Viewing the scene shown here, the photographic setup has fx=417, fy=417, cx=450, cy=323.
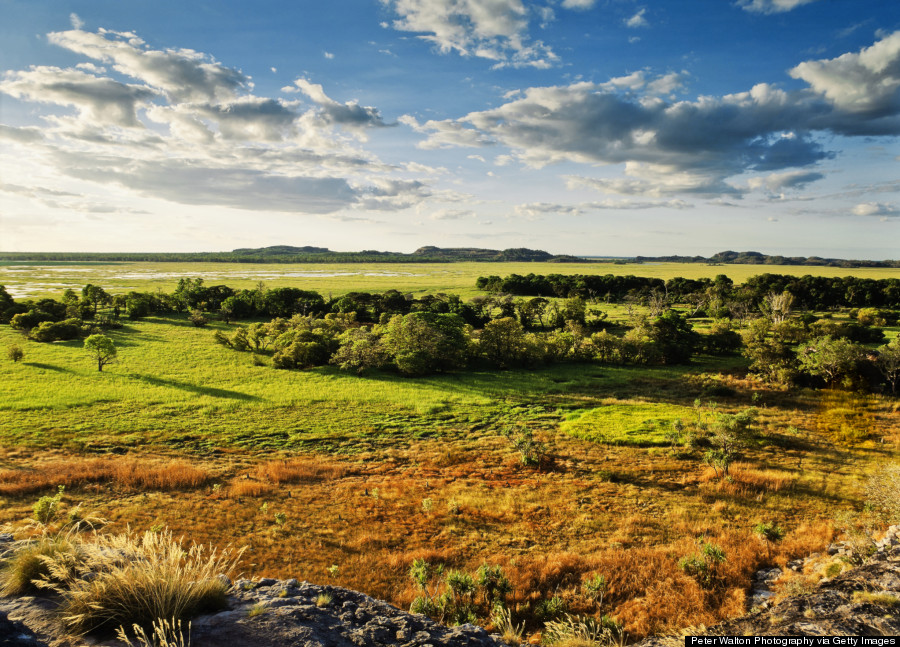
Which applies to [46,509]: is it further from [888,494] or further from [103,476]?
[888,494]

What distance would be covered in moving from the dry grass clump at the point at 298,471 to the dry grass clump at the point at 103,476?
144 inches

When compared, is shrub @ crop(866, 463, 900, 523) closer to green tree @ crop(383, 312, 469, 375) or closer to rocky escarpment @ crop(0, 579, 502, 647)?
rocky escarpment @ crop(0, 579, 502, 647)

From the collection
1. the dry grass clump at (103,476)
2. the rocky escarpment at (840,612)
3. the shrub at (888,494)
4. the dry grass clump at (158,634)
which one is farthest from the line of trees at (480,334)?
the dry grass clump at (158,634)

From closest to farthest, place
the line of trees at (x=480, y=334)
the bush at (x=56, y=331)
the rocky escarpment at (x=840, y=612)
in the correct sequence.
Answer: the rocky escarpment at (x=840, y=612)
the line of trees at (x=480, y=334)
the bush at (x=56, y=331)

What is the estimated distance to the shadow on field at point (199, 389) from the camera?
153 feet

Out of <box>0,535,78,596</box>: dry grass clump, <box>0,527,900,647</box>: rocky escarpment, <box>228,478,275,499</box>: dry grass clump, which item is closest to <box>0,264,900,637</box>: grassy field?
<box>228,478,275,499</box>: dry grass clump

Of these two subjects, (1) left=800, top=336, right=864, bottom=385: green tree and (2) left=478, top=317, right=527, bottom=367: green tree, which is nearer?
(1) left=800, top=336, right=864, bottom=385: green tree

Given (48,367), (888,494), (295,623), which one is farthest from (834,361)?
(48,367)

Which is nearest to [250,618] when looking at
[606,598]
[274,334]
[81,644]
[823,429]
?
[81,644]

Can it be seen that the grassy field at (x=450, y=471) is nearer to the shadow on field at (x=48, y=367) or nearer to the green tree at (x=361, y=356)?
the shadow on field at (x=48, y=367)

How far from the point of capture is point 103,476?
85.6 feet

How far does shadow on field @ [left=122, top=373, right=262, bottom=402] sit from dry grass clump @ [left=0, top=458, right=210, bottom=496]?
18318mm

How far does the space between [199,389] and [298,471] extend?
28.2m

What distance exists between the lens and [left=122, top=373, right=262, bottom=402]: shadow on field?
4675 cm
